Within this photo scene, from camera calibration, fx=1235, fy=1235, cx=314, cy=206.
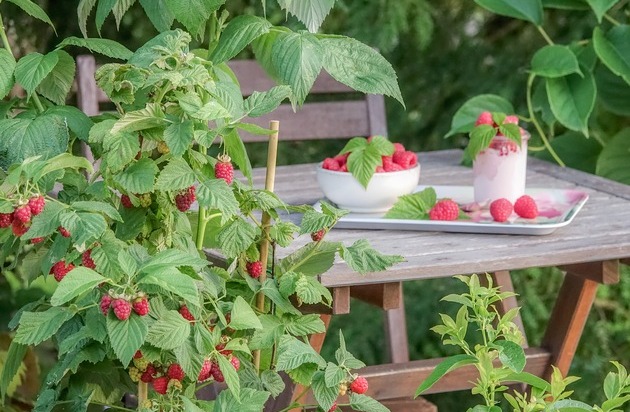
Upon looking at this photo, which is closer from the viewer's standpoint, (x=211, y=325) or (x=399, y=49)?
(x=211, y=325)

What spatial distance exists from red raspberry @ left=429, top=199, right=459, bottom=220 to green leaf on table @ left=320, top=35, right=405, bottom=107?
0.40 metres

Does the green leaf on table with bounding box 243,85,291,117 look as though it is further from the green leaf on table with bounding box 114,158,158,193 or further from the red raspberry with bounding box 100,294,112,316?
the red raspberry with bounding box 100,294,112,316

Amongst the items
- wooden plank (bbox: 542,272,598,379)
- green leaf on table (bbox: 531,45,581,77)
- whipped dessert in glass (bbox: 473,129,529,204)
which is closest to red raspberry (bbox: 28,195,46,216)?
whipped dessert in glass (bbox: 473,129,529,204)

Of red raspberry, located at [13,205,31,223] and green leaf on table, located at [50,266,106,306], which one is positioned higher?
red raspberry, located at [13,205,31,223]

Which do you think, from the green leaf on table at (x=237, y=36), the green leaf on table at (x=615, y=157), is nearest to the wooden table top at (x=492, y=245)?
the green leaf on table at (x=237, y=36)

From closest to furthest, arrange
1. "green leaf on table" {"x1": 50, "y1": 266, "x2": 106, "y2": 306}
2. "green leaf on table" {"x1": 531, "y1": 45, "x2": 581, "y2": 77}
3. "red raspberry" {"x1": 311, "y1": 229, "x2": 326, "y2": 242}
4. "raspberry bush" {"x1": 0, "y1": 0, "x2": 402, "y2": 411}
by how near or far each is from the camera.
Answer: "green leaf on table" {"x1": 50, "y1": 266, "x2": 106, "y2": 306}
"raspberry bush" {"x1": 0, "y1": 0, "x2": 402, "y2": 411}
"red raspberry" {"x1": 311, "y1": 229, "x2": 326, "y2": 242}
"green leaf on table" {"x1": 531, "y1": 45, "x2": 581, "y2": 77}

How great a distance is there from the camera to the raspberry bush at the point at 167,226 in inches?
53.0

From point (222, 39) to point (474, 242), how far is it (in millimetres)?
517

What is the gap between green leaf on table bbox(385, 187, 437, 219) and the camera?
1.94 metres

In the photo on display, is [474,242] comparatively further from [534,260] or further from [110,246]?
[110,246]

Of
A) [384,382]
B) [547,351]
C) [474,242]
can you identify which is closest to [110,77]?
[474,242]

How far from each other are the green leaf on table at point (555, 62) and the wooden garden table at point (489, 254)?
184 millimetres

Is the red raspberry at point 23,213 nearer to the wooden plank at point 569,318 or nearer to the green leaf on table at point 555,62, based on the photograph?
the wooden plank at point 569,318

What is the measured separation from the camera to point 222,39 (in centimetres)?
156
